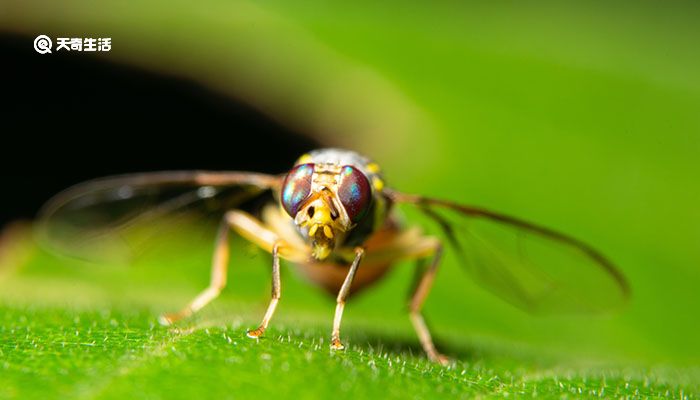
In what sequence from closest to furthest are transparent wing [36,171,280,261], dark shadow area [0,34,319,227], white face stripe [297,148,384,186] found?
white face stripe [297,148,384,186] < transparent wing [36,171,280,261] < dark shadow area [0,34,319,227]

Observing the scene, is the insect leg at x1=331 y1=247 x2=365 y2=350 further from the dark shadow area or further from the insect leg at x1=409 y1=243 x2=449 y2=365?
the dark shadow area

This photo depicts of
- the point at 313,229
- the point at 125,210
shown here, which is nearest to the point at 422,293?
the point at 313,229

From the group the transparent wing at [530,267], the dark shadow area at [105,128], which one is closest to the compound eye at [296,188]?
the transparent wing at [530,267]

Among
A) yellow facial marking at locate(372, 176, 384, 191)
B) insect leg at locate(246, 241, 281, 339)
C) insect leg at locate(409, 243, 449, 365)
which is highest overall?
yellow facial marking at locate(372, 176, 384, 191)

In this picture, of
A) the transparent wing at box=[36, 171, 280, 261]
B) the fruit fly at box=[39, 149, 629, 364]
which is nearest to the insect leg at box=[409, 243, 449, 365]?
the fruit fly at box=[39, 149, 629, 364]

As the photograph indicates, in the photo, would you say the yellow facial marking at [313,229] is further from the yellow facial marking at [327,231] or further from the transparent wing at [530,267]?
the transparent wing at [530,267]

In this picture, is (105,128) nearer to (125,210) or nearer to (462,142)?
(125,210)

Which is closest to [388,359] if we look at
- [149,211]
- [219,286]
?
[219,286]
